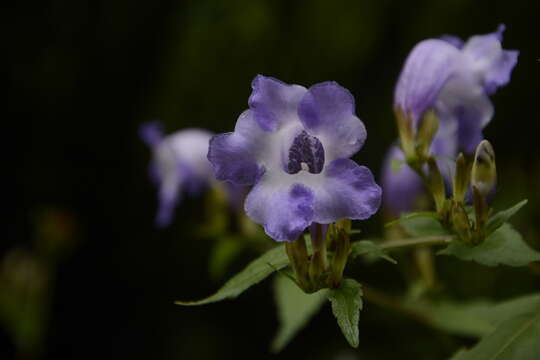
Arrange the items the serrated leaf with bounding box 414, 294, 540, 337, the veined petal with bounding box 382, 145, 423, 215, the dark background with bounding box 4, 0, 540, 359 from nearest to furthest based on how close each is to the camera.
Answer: the serrated leaf with bounding box 414, 294, 540, 337, the veined petal with bounding box 382, 145, 423, 215, the dark background with bounding box 4, 0, 540, 359

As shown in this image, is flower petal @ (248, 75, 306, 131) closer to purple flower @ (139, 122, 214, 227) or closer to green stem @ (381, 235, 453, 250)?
green stem @ (381, 235, 453, 250)

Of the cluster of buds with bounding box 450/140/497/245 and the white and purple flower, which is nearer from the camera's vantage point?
the cluster of buds with bounding box 450/140/497/245

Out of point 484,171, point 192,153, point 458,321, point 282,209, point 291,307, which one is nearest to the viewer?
point 282,209

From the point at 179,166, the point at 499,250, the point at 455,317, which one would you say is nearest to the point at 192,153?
the point at 179,166

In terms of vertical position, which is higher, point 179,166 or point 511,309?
point 511,309

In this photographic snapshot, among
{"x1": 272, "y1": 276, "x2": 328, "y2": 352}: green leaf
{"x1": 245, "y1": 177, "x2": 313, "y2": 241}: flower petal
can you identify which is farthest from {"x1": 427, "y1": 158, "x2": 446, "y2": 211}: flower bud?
{"x1": 272, "y1": 276, "x2": 328, "y2": 352}: green leaf

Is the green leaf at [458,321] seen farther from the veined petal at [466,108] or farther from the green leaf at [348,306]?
the green leaf at [348,306]

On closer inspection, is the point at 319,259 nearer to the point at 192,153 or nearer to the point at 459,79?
the point at 459,79


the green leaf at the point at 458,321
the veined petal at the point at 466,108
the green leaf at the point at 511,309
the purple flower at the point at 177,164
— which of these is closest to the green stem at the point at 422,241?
the green leaf at the point at 511,309
